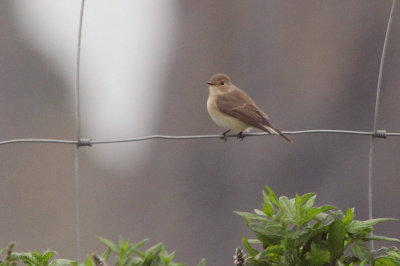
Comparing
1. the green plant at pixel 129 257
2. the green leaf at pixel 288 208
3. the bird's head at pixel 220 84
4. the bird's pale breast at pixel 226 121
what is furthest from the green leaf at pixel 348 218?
the bird's head at pixel 220 84

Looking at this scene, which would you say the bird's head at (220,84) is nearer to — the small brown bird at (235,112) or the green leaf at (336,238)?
the small brown bird at (235,112)

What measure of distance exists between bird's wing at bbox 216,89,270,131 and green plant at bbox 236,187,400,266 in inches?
123

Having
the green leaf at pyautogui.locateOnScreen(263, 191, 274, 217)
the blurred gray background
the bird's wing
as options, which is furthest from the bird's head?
the blurred gray background

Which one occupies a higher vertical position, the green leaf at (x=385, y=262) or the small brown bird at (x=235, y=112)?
the small brown bird at (x=235, y=112)

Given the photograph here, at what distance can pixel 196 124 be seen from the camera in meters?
22.8

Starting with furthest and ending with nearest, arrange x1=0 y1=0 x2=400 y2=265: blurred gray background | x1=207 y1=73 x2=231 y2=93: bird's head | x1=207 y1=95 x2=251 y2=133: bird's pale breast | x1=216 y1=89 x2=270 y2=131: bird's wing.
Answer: x1=0 y1=0 x2=400 y2=265: blurred gray background < x1=207 y1=73 x2=231 y2=93: bird's head < x1=207 y1=95 x2=251 y2=133: bird's pale breast < x1=216 y1=89 x2=270 y2=131: bird's wing

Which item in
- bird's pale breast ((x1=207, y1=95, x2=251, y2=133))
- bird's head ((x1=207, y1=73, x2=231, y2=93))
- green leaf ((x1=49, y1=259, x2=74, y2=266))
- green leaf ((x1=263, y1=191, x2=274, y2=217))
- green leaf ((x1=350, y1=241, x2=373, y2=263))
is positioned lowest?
green leaf ((x1=49, y1=259, x2=74, y2=266))

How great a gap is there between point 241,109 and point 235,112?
0.05 m

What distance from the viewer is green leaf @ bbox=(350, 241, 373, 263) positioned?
90.4 inches

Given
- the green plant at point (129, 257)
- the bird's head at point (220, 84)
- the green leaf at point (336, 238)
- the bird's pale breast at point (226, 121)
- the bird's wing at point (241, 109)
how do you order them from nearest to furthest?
the green plant at point (129, 257) < the green leaf at point (336, 238) < the bird's wing at point (241, 109) < the bird's pale breast at point (226, 121) < the bird's head at point (220, 84)

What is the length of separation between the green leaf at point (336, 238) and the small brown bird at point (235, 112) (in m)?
3.16

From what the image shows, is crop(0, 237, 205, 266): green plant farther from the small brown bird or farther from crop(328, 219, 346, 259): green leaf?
the small brown bird

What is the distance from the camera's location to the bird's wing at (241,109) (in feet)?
18.3

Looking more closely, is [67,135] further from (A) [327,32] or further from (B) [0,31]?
(A) [327,32]
